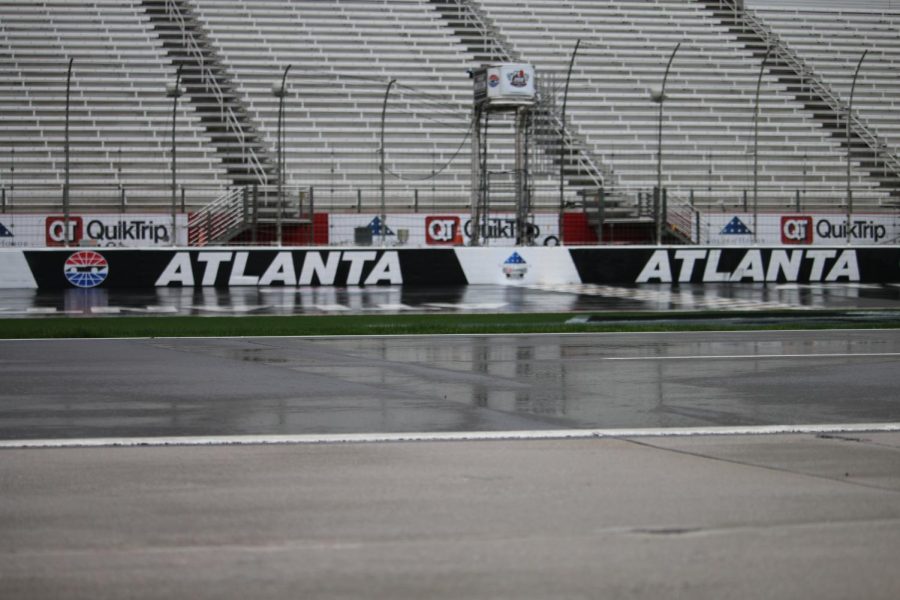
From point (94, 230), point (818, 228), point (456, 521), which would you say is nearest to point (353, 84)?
point (94, 230)

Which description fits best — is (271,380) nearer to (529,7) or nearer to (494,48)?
(494,48)

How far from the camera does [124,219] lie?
28656 millimetres

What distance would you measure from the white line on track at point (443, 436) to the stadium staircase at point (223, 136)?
1973 cm

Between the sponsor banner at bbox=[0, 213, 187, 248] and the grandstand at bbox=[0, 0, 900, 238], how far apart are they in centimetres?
78

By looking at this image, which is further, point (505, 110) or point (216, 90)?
point (216, 90)

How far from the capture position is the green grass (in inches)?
612

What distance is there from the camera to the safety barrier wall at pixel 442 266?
2709cm

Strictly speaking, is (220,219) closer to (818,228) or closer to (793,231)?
(793,231)

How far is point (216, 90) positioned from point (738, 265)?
16.1 m

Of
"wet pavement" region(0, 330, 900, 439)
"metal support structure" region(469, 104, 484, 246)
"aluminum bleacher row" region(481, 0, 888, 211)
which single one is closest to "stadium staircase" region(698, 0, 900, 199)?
"aluminum bleacher row" region(481, 0, 888, 211)

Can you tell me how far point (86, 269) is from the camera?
27.1 m

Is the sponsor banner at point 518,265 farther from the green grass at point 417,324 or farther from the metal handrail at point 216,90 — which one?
the green grass at point 417,324

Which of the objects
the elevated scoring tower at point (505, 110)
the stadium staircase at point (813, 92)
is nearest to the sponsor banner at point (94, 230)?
the elevated scoring tower at point (505, 110)

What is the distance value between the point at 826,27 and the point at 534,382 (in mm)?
35910
